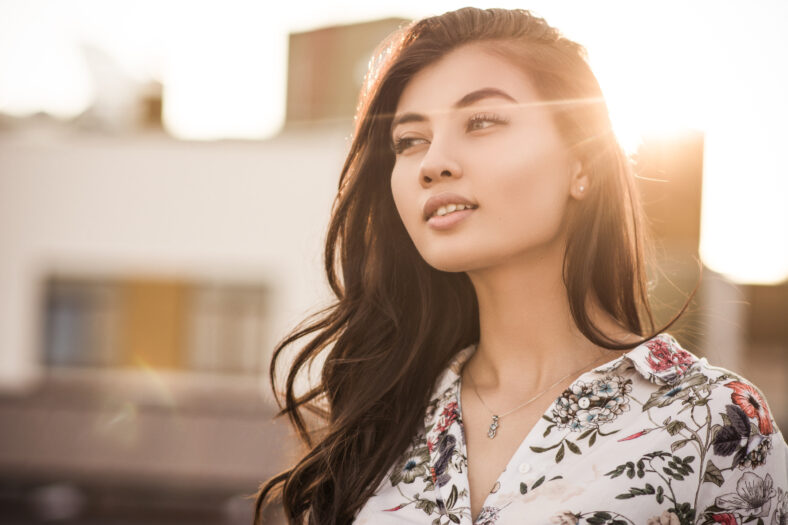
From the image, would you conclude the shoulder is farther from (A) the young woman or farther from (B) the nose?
(B) the nose

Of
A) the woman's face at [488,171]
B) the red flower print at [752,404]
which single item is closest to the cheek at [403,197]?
the woman's face at [488,171]

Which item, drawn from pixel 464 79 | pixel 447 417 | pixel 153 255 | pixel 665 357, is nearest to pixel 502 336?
pixel 447 417

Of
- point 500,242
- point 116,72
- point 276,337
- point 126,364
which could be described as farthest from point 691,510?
point 116,72

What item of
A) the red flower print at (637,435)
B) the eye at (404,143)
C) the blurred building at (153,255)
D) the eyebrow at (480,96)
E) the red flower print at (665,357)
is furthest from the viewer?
the blurred building at (153,255)

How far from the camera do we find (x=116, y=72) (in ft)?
46.6

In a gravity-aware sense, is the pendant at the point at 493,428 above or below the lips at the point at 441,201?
below

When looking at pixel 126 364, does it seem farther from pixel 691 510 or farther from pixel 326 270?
pixel 691 510

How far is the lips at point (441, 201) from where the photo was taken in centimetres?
188

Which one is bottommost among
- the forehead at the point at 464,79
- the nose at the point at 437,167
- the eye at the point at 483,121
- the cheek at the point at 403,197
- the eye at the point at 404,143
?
the cheek at the point at 403,197

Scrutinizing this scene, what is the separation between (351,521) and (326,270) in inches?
30.3

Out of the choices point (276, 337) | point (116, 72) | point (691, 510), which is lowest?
point (276, 337)

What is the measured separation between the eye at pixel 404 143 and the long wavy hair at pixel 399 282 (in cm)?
17

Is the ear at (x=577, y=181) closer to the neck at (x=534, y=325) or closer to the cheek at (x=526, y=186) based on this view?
the cheek at (x=526, y=186)

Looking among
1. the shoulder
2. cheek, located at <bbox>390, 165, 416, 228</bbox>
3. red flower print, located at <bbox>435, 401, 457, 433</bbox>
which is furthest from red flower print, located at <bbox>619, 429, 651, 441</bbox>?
cheek, located at <bbox>390, 165, 416, 228</bbox>
